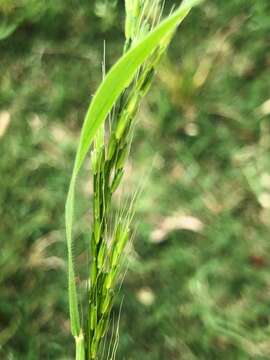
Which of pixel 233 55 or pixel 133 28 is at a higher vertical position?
pixel 233 55

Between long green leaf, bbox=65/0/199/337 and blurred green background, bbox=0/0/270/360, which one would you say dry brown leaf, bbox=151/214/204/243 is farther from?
long green leaf, bbox=65/0/199/337

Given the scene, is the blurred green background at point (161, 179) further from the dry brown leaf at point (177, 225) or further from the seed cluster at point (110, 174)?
the seed cluster at point (110, 174)

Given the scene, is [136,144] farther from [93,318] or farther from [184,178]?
[93,318]

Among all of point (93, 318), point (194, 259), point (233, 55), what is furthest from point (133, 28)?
point (233, 55)

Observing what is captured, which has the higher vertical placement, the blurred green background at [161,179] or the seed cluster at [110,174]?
the blurred green background at [161,179]

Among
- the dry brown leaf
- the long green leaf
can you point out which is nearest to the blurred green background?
the dry brown leaf

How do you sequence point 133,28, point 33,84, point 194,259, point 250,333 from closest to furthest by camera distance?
point 133,28, point 250,333, point 194,259, point 33,84

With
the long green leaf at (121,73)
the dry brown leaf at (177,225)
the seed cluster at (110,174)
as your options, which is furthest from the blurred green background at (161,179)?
the long green leaf at (121,73)

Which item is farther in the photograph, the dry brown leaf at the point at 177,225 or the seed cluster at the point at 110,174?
the dry brown leaf at the point at 177,225
